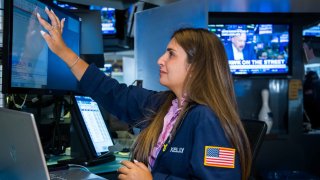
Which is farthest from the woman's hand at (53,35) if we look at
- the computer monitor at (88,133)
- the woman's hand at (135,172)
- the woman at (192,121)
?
the woman's hand at (135,172)

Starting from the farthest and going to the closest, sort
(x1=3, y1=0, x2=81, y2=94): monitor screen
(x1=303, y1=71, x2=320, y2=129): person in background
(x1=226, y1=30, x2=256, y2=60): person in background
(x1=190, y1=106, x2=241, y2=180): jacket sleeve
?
(x1=303, y1=71, x2=320, y2=129): person in background
(x1=226, y1=30, x2=256, y2=60): person in background
(x1=3, y1=0, x2=81, y2=94): monitor screen
(x1=190, y1=106, x2=241, y2=180): jacket sleeve

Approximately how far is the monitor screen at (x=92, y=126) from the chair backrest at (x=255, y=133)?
75 cm

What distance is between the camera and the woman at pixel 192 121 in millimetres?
1271

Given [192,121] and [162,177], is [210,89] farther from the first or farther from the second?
[162,177]

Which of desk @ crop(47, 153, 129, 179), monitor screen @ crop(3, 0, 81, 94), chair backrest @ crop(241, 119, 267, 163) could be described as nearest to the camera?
monitor screen @ crop(3, 0, 81, 94)

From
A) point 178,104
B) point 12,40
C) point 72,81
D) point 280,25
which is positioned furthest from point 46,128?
point 280,25

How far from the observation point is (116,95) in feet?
5.96

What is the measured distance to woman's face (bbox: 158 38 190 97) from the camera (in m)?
1.49

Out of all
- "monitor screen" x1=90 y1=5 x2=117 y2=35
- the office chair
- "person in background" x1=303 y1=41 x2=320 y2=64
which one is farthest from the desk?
"person in background" x1=303 y1=41 x2=320 y2=64

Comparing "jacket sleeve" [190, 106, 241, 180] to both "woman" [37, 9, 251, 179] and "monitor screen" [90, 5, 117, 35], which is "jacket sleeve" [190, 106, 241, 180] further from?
"monitor screen" [90, 5, 117, 35]

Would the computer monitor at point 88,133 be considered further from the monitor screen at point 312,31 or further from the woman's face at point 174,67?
the monitor screen at point 312,31

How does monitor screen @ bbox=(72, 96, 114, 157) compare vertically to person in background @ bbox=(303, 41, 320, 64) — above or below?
below

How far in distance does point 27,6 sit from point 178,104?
75 cm

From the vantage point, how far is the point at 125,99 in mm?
1825
